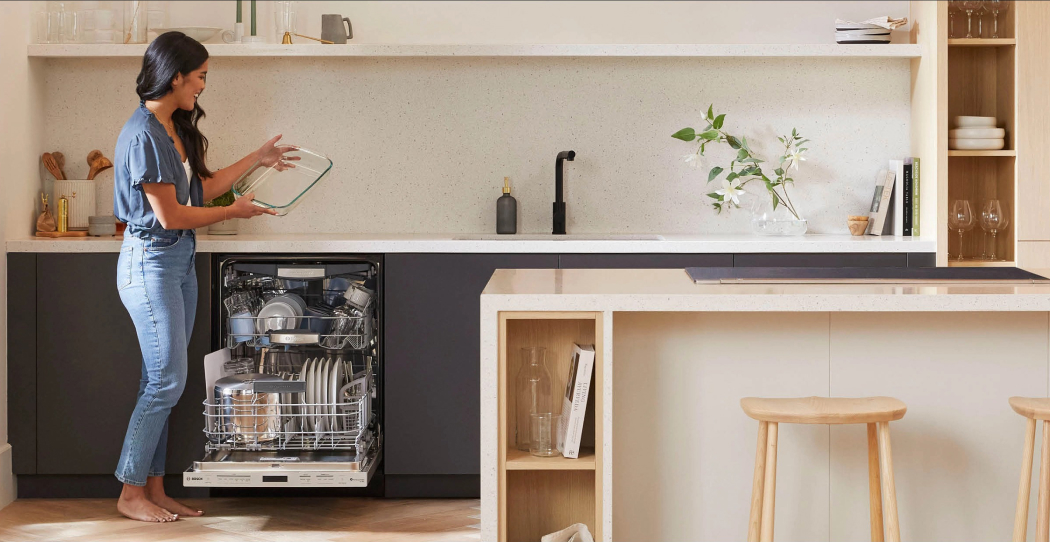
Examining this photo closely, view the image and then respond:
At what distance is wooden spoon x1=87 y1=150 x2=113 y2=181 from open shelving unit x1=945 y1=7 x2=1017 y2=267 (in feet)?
10.2

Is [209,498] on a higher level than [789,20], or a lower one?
lower

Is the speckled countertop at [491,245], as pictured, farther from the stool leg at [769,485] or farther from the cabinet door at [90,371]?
the stool leg at [769,485]

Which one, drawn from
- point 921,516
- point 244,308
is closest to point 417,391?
point 244,308

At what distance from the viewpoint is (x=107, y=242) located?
308 cm

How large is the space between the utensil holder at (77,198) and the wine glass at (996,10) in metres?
3.35

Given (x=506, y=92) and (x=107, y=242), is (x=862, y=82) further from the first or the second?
(x=107, y=242)

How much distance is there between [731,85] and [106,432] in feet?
8.52

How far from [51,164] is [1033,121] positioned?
11.6 feet

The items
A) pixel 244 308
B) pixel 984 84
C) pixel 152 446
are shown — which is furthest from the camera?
pixel 984 84

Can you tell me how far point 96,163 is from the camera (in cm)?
356

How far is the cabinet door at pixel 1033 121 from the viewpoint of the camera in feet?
10.8

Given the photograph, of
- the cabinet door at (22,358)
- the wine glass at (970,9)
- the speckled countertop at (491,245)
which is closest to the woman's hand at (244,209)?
the speckled countertop at (491,245)

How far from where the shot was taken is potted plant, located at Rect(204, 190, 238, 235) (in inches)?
126

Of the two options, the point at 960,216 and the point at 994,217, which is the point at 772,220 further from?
the point at 994,217
